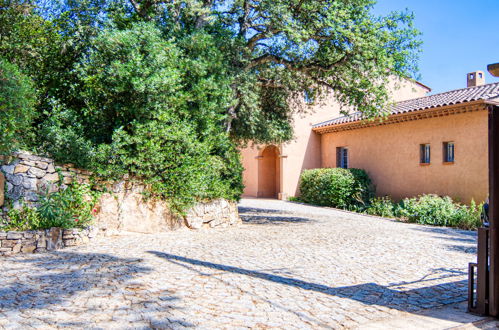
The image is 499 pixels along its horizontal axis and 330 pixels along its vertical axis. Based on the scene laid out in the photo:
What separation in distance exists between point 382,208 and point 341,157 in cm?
571

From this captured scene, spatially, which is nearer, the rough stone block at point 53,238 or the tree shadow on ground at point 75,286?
the tree shadow on ground at point 75,286

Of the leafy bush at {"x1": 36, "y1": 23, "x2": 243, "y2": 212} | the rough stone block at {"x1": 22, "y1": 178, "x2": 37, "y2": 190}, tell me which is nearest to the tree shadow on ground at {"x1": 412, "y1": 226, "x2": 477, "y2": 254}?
the leafy bush at {"x1": 36, "y1": 23, "x2": 243, "y2": 212}

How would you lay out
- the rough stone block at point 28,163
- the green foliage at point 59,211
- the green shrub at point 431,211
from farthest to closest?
the green shrub at point 431,211, the rough stone block at point 28,163, the green foliage at point 59,211

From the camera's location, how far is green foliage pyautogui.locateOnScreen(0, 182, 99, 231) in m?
7.13

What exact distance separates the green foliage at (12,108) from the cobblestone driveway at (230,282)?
2110 millimetres

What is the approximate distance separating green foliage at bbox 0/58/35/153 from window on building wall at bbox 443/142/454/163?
14.1 metres

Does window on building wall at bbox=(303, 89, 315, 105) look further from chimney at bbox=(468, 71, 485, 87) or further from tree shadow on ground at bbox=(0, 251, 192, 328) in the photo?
chimney at bbox=(468, 71, 485, 87)

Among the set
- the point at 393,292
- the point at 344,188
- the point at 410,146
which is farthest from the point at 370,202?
the point at 393,292

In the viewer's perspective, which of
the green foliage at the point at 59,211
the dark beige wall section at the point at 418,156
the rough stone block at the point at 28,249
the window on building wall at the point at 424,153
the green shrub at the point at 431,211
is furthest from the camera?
the window on building wall at the point at 424,153

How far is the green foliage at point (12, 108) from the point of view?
683 cm

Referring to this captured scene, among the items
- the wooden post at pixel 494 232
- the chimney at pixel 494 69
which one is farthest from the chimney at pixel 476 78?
the wooden post at pixel 494 232

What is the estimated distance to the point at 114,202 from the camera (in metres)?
8.80

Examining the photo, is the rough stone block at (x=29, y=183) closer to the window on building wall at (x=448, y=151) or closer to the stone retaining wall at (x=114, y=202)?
the stone retaining wall at (x=114, y=202)

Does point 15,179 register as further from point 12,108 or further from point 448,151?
point 448,151
